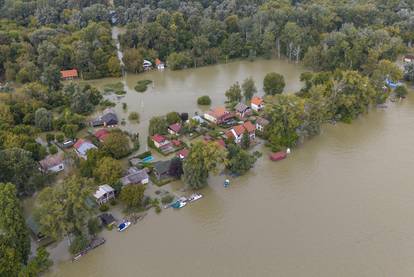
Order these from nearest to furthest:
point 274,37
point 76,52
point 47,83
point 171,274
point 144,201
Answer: point 171,274, point 144,201, point 47,83, point 76,52, point 274,37

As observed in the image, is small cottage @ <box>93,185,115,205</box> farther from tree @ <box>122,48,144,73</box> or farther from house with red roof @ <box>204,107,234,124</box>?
tree @ <box>122,48,144,73</box>

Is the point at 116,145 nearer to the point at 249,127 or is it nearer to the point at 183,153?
the point at 183,153

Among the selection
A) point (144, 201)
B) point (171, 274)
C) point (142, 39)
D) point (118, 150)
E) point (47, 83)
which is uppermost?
point (142, 39)

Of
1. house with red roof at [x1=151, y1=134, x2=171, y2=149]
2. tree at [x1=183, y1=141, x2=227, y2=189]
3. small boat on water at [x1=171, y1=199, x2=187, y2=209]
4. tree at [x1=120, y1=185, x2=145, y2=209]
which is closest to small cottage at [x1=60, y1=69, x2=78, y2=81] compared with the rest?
house with red roof at [x1=151, y1=134, x2=171, y2=149]

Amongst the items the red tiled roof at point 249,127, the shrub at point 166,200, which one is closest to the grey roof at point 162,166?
the shrub at point 166,200

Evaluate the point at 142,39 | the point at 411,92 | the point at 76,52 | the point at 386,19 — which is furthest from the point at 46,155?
the point at 386,19

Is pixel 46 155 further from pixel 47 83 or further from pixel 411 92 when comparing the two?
pixel 411 92
